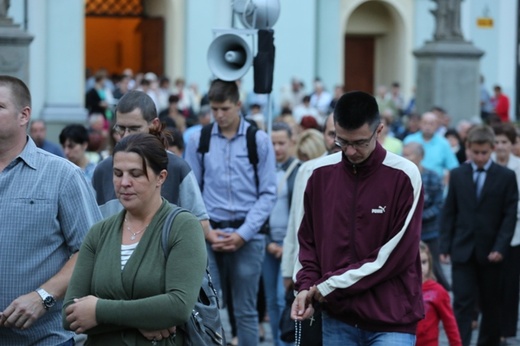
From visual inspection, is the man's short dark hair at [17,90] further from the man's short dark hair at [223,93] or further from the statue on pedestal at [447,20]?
the statue on pedestal at [447,20]

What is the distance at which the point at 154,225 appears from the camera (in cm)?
504

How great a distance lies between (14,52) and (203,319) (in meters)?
10.3

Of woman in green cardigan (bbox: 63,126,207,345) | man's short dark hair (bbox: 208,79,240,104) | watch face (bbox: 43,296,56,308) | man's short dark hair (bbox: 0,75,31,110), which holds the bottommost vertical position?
watch face (bbox: 43,296,56,308)

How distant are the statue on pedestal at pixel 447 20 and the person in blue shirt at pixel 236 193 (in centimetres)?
1278

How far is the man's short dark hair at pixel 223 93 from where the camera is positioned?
28.9 feet

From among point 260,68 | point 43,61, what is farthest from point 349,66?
point 260,68

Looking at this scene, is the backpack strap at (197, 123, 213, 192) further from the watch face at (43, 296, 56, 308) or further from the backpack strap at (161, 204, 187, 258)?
the backpack strap at (161, 204, 187, 258)

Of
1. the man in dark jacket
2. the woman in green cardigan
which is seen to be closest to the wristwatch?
the woman in green cardigan

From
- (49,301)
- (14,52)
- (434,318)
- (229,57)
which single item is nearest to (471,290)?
(434,318)

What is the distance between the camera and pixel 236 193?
893 centimetres

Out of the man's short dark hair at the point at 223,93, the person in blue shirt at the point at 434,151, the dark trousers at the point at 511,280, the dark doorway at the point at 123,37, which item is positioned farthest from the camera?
the dark doorway at the point at 123,37

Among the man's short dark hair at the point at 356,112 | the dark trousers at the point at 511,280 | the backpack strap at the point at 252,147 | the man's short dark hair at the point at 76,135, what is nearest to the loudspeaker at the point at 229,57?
the backpack strap at the point at 252,147

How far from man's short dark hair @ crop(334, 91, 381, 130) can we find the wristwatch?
5.22ft

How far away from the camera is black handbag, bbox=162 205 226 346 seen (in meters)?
5.05
